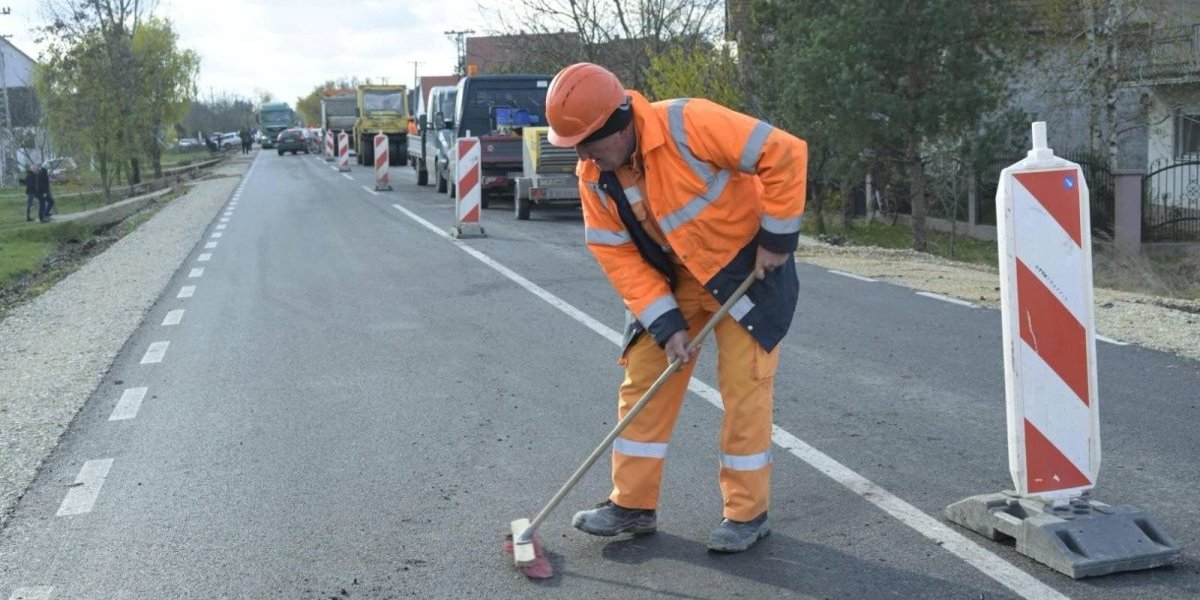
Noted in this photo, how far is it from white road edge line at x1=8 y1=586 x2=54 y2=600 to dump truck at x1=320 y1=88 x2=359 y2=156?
5851 cm

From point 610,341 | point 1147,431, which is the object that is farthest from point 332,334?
point 1147,431

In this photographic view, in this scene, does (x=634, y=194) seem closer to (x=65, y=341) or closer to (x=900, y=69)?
(x=65, y=341)

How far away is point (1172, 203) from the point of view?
2309 cm

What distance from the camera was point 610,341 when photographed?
9367mm

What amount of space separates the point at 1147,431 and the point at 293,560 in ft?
13.3

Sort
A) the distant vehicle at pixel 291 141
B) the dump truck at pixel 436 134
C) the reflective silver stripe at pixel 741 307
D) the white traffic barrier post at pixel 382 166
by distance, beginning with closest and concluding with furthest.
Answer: the reflective silver stripe at pixel 741 307 → the dump truck at pixel 436 134 → the white traffic barrier post at pixel 382 166 → the distant vehicle at pixel 291 141

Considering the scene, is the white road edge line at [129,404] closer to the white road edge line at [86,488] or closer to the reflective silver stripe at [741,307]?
the white road edge line at [86,488]

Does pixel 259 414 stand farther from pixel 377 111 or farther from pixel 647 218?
pixel 377 111


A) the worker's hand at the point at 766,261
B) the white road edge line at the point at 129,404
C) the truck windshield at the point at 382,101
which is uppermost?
the truck windshield at the point at 382,101

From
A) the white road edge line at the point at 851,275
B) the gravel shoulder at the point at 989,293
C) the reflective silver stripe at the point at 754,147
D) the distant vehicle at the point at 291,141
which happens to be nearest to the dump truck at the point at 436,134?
the gravel shoulder at the point at 989,293

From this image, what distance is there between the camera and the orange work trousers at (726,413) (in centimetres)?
462

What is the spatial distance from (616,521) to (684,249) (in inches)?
42.3

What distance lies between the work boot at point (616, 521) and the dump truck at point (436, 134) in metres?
22.5

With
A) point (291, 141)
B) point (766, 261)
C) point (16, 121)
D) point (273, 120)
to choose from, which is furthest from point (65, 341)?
point (273, 120)
